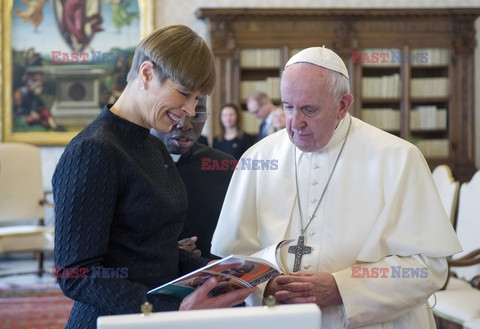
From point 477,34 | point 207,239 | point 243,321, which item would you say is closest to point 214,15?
point 477,34

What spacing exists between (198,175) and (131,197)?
1345 mm

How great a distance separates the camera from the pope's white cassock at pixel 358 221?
2650 mm

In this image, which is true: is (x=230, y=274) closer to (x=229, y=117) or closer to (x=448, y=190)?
(x=448, y=190)

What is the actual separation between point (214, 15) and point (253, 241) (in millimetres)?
7471

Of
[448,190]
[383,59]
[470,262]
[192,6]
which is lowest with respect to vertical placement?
[470,262]

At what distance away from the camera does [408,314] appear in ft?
9.10

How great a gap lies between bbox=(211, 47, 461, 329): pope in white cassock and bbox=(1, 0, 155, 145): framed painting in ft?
24.5

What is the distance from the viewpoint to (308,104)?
104 inches

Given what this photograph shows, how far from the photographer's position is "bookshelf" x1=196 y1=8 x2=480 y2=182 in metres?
10.2
